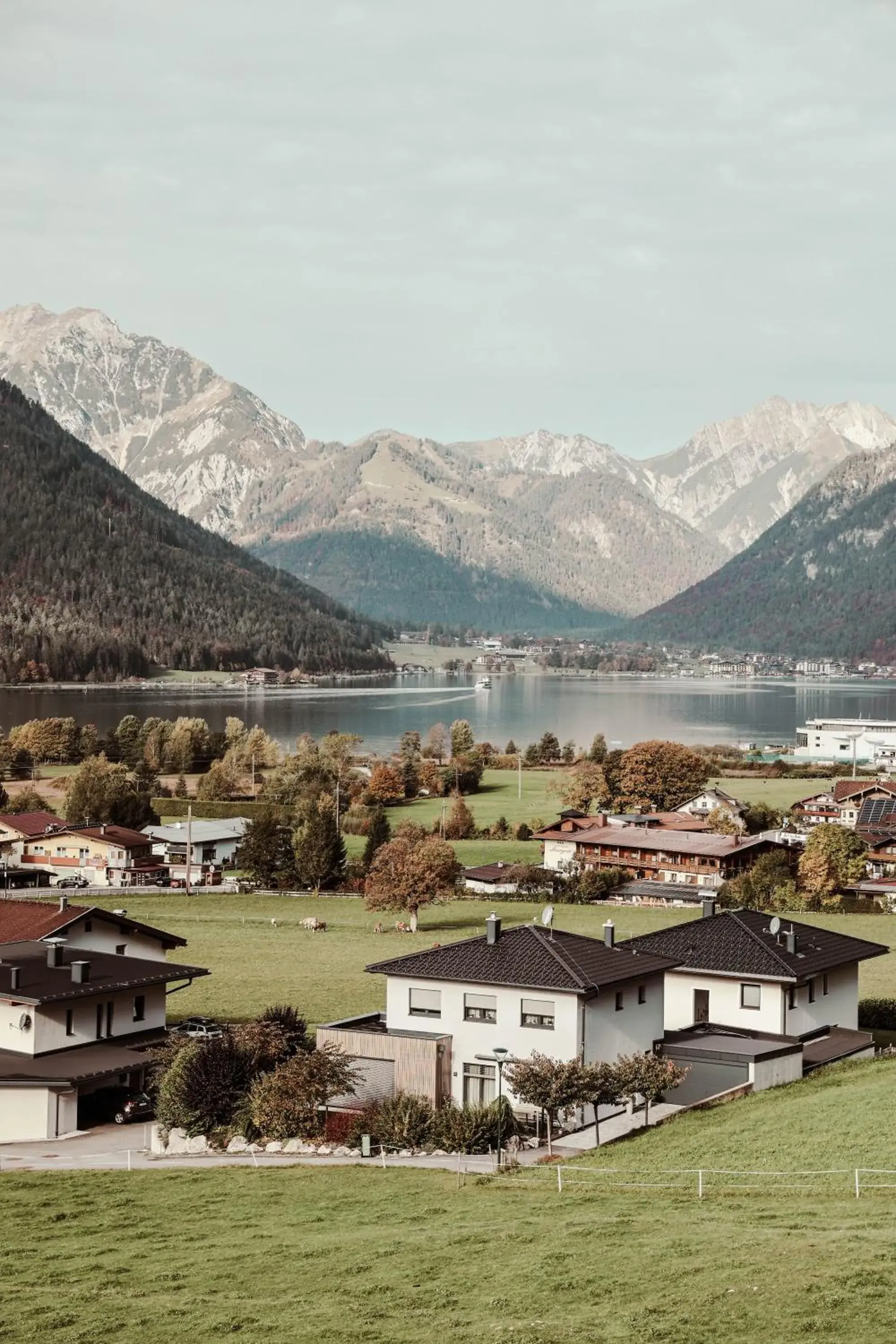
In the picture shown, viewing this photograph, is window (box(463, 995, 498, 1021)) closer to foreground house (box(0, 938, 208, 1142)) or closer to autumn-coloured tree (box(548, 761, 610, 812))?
foreground house (box(0, 938, 208, 1142))

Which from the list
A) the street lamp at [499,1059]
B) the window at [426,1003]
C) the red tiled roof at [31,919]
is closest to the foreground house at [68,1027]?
the red tiled roof at [31,919]

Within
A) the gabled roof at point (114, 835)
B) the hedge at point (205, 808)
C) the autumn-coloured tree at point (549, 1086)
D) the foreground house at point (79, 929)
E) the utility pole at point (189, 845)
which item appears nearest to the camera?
the autumn-coloured tree at point (549, 1086)

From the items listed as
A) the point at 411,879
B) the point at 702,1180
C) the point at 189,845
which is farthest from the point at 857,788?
the point at 702,1180

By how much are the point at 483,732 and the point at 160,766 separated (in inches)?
2088

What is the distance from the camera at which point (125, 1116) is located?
79.7ft

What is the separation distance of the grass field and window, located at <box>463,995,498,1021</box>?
19.9 feet

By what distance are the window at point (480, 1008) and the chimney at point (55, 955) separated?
8.10 metres

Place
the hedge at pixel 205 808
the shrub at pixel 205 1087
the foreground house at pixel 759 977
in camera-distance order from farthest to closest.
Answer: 1. the hedge at pixel 205 808
2. the foreground house at pixel 759 977
3. the shrub at pixel 205 1087

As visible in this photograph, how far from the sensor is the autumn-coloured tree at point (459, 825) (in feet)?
230

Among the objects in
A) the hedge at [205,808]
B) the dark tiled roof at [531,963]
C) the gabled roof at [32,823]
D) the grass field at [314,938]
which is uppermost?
the dark tiled roof at [531,963]

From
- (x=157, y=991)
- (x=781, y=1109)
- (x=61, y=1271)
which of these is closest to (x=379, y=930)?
(x=157, y=991)

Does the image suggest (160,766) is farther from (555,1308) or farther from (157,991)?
(555,1308)

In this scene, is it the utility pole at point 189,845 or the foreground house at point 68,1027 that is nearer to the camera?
the foreground house at point 68,1027

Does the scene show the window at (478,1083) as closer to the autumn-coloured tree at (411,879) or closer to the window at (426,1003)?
the window at (426,1003)
